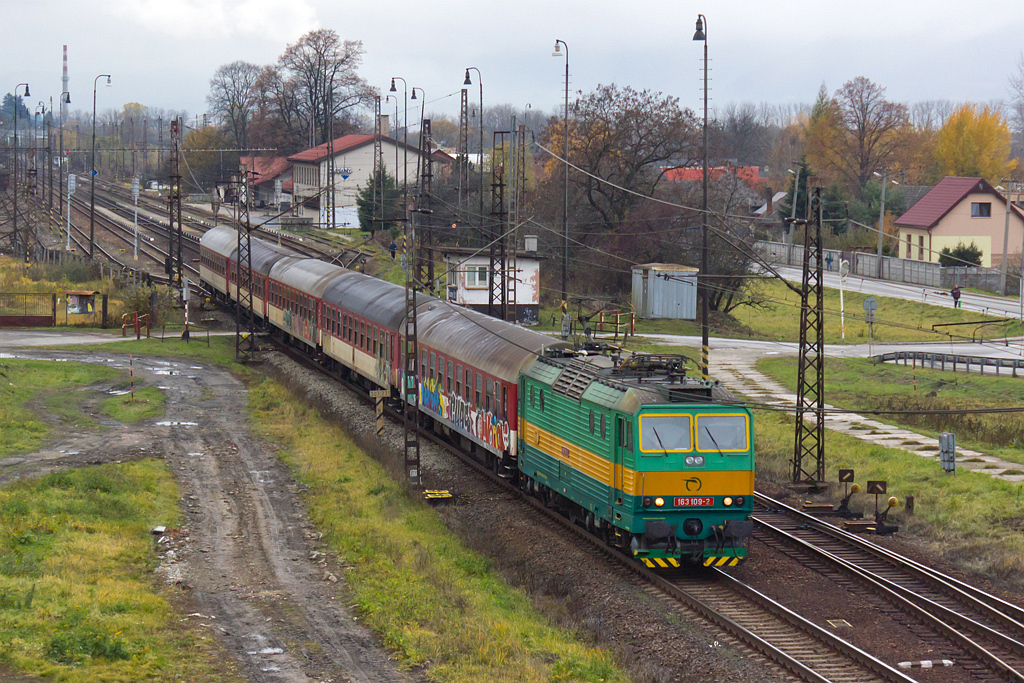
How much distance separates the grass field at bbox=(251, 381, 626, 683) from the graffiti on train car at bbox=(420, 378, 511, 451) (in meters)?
2.18

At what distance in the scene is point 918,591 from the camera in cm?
1855

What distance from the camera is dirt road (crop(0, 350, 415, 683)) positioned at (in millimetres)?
14836

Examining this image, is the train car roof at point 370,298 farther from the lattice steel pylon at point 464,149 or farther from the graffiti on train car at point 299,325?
the lattice steel pylon at point 464,149

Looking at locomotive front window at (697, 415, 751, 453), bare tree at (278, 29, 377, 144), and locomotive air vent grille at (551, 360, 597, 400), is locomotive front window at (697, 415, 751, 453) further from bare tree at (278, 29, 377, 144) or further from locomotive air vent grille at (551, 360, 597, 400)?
bare tree at (278, 29, 377, 144)

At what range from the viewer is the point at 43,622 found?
14.7 metres

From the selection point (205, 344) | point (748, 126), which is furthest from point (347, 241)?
point (748, 126)

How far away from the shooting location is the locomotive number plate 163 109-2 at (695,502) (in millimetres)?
17464

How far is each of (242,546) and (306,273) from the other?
24410 mm

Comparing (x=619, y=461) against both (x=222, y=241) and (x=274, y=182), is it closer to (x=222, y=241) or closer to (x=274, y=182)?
(x=222, y=241)

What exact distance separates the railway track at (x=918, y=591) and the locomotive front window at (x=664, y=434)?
421 cm

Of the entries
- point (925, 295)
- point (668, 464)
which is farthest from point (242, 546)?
point (925, 295)

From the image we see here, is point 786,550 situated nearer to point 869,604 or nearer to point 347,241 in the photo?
point 869,604

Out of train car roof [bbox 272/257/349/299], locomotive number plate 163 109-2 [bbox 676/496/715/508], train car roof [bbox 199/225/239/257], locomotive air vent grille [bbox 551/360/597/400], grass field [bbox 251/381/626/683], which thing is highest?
train car roof [bbox 199/225/239/257]

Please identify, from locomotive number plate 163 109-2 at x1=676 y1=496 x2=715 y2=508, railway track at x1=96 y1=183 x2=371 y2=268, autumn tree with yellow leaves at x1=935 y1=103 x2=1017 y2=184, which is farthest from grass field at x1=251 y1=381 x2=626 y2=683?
autumn tree with yellow leaves at x1=935 y1=103 x2=1017 y2=184
